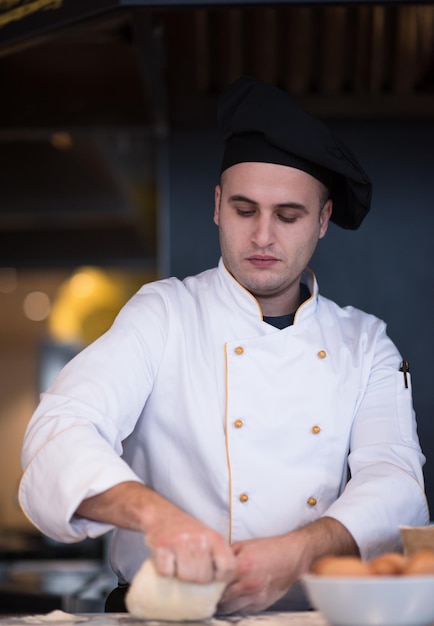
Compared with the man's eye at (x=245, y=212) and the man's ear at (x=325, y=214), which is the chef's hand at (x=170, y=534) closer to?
the man's eye at (x=245, y=212)

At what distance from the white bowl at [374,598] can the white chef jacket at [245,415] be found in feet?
1.67

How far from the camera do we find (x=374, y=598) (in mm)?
1203

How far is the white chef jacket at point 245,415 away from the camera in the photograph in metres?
1.84

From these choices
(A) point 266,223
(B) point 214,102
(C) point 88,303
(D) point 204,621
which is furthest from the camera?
(C) point 88,303

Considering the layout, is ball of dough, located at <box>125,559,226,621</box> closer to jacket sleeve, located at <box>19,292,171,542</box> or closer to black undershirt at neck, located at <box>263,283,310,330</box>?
jacket sleeve, located at <box>19,292,171,542</box>

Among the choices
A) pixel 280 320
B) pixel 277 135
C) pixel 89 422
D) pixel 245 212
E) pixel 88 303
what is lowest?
pixel 89 422

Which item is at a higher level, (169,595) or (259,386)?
(259,386)

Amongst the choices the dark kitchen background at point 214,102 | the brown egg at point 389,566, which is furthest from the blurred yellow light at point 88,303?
the brown egg at point 389,566

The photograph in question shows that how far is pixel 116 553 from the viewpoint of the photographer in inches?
78.5

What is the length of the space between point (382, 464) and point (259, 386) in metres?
0.28

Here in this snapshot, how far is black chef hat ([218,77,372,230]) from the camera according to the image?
1.99m

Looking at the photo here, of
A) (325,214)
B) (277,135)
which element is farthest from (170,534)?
(325,214)

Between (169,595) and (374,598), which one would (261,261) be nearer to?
(169,595)

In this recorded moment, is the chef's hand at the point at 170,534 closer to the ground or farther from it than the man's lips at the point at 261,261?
closer to the ground
